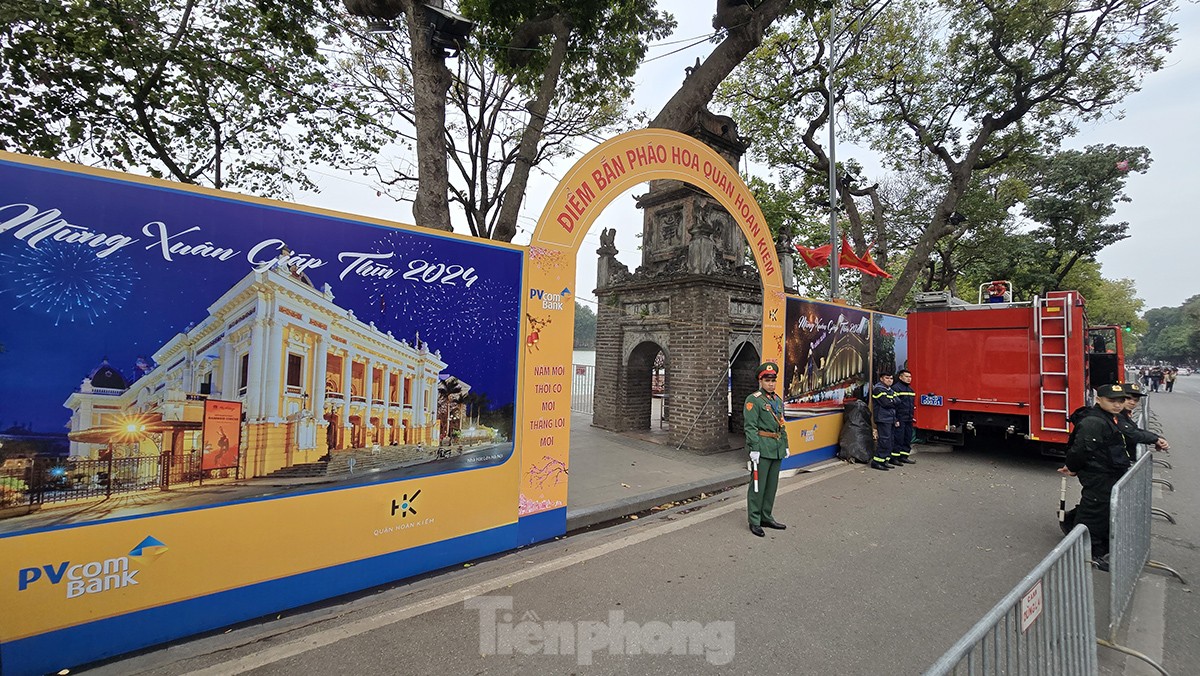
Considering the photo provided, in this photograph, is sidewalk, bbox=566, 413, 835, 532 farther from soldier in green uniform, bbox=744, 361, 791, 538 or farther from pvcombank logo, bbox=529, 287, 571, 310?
pvcombank logo, bbox=529, 287, 571, 310

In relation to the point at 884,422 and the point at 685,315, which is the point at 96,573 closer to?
the point at 685,315

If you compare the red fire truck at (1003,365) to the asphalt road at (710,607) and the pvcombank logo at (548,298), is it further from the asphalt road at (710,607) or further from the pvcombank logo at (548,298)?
the pvcombank logo at (548,298)

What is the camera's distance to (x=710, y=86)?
795 centimetres

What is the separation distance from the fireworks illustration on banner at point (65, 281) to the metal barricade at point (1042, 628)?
13.8 feet

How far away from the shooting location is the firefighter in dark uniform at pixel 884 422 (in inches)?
323

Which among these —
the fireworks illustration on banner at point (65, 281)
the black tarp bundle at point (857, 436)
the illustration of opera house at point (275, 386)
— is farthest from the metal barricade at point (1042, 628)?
the black tarp bundle at point (857, 436)

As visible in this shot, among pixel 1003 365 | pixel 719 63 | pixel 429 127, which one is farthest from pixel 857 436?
pixel 429 127

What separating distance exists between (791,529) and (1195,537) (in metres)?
Result: 4.51

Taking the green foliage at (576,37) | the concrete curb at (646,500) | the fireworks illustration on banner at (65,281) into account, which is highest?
the green foliage at (576,37)

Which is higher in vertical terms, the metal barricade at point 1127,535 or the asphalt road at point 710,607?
the metal barricade at point 1127,535

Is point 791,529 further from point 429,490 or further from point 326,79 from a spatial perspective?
point 326,79

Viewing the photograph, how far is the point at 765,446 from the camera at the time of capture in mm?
5234

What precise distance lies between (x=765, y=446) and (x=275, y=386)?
15.3 feet

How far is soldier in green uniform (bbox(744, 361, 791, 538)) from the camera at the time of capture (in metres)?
5.14
